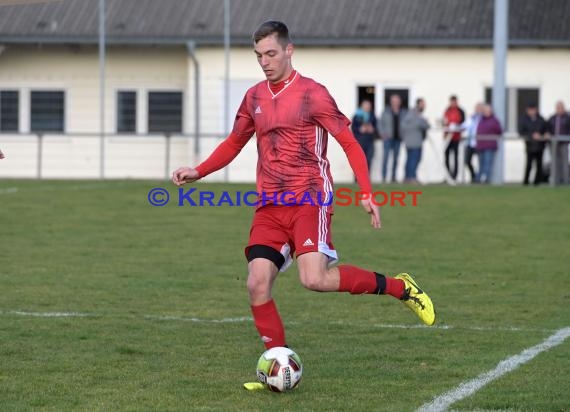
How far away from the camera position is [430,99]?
122 ft

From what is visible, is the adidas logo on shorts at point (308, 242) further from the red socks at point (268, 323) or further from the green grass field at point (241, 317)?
the green grass field at point (241, 317)

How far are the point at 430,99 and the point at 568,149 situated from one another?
29.4 feet

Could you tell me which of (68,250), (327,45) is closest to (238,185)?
(327,45)

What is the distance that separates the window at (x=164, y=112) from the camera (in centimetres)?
3856

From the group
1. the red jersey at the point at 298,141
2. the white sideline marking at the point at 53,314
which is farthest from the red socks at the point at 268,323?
the white sideline marking at the point at 53,314

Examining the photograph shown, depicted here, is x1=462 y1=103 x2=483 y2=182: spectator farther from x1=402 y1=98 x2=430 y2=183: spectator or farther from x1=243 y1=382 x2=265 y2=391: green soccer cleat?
x1=243 y1=382 x2=265 y2=391: green soccer cleat

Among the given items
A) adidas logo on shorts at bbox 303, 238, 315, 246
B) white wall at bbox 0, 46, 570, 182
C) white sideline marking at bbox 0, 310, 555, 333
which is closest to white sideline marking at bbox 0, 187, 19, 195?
white wall at bbox 0, 46, 570, 182

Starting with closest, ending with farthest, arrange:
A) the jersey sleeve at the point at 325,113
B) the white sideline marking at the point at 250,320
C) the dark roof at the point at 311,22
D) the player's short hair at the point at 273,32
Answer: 1. the player's short hair at the point at 273,32
2. the jersey sleeve at the point at 325,113
3. the white sideline marking at the point at 250,320
4. the dark roof at the point at 311,22

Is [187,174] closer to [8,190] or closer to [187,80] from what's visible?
[8,190]

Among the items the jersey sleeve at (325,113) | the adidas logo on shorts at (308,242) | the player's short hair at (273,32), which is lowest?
the adidas logo on shorts at (308,242)

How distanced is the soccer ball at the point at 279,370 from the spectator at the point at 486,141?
22198 mm

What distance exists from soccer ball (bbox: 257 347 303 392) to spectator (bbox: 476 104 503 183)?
22.2 metres

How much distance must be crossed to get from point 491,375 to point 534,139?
21810mm

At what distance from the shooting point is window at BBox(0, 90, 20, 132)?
1532 inches
